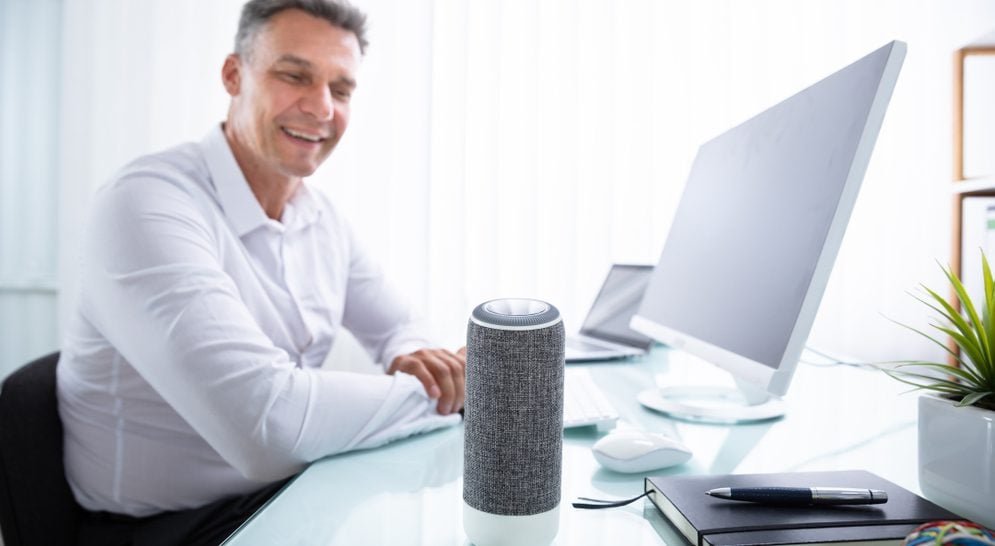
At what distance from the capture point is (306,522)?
54cm

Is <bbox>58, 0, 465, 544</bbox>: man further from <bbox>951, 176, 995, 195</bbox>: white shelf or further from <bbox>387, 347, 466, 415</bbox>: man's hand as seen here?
<bbox>951, 176, 995, 195</bbox>: white shelf

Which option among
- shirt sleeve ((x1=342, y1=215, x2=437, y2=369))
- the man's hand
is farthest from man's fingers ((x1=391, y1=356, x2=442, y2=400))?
shirt sleeve ((x1=342, y1=215, x2=437, y2=369))

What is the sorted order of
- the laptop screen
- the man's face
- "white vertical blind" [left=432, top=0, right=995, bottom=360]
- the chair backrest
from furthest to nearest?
"white vertical blind" [left=432, top=0, right=995, bottom=360] < the laptop screen < the man's face < the chair backrest

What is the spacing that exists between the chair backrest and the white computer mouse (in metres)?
0.83

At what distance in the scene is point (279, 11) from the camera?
130cm

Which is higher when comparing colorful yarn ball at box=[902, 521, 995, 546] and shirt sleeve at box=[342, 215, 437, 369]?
shirt sleeve at box=[342, 215, 437, 369]

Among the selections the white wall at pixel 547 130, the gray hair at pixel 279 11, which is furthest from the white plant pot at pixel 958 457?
the white wall at pixel 547 130

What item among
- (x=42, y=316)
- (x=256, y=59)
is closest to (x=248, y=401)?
(x=256, y=59)

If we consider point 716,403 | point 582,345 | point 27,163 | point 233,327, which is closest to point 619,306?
point 582,345

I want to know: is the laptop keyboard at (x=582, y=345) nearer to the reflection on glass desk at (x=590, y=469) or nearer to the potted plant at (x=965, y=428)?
the reflection on glass desk at (x=590, y=469)

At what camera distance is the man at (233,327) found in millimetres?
768

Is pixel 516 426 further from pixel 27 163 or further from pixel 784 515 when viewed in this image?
pixel 27 163

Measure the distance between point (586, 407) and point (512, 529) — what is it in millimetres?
408

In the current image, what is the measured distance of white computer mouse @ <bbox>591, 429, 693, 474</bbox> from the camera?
2.12 feet
